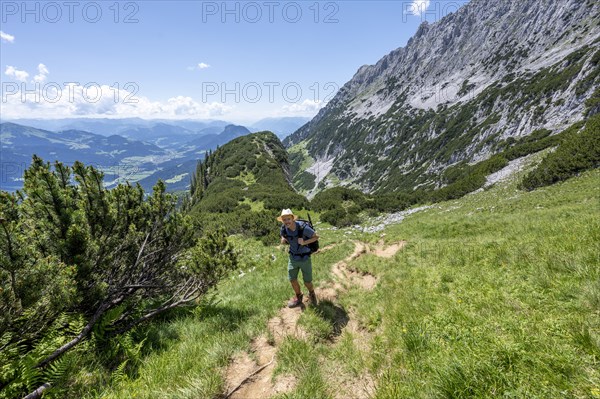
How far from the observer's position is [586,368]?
115 inches

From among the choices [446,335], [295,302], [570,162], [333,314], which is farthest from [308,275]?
[570,162]

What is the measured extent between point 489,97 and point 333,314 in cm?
15054

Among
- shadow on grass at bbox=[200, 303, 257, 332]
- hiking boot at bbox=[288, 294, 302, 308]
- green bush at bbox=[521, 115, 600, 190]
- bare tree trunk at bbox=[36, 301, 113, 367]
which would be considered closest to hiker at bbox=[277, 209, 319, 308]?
hiking boot at bbox=[288, 294, 302, 308]

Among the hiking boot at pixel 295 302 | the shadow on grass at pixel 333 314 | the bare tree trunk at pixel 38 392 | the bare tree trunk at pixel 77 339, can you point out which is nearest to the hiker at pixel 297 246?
the hiking boot at pixel 295 302

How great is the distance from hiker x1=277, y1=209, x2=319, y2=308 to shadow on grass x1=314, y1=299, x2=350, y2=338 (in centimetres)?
35

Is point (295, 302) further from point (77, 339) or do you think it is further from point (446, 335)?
point (77, 339)

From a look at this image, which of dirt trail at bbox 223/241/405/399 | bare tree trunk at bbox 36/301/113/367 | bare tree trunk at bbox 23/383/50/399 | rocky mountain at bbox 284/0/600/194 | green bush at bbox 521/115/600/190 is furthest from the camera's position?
rocky mountain at bbox 284/0/600/194

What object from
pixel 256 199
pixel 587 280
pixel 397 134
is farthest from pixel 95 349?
pixel 397 134

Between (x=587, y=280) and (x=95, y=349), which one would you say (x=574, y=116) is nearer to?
(x=587, y=280)

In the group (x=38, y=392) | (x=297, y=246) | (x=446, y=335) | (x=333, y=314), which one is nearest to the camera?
(x=38, y=392)

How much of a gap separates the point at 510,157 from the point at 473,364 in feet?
180

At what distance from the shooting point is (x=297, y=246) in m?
7.45

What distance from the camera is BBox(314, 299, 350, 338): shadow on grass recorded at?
644cm

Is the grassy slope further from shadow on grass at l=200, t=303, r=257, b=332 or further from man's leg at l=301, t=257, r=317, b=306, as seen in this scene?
man's leg at l=301, t=257, r=317, b=306
